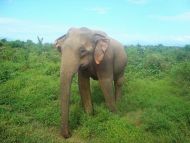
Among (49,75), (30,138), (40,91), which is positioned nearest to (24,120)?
(30,138)

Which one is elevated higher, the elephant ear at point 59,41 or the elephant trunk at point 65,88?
the elephant ear at point 59,41

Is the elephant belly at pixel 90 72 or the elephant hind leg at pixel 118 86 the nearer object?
the elephant belly at pixel 90 72

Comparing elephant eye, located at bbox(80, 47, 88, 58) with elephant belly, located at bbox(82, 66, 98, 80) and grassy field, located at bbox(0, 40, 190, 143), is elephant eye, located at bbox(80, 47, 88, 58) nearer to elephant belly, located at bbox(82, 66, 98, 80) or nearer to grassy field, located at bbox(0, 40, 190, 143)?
elephant belly, located at bbox(82, 66, 98, 80)

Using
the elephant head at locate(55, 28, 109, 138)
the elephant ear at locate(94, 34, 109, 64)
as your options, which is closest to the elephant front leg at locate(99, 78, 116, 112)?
the elephant head at locate(55, 28, 109, 138)

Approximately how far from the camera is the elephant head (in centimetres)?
671

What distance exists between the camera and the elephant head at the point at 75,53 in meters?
6.71

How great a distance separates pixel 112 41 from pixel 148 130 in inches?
102

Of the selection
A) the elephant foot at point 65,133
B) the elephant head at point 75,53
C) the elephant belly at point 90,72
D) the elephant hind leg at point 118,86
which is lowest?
the elephant foot at point 65,133

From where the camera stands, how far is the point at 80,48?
7172mm

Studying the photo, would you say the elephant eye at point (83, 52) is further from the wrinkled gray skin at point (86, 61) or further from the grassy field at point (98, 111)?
the grassy field at point (98, 111)

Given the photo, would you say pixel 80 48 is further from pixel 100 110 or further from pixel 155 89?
pixel 155 89

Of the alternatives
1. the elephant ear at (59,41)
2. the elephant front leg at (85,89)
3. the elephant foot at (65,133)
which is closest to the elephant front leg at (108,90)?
the elephant front leg at (85,89)

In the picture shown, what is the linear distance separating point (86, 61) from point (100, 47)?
1.73ft

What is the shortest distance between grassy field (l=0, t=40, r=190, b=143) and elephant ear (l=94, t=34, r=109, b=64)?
134 cm
